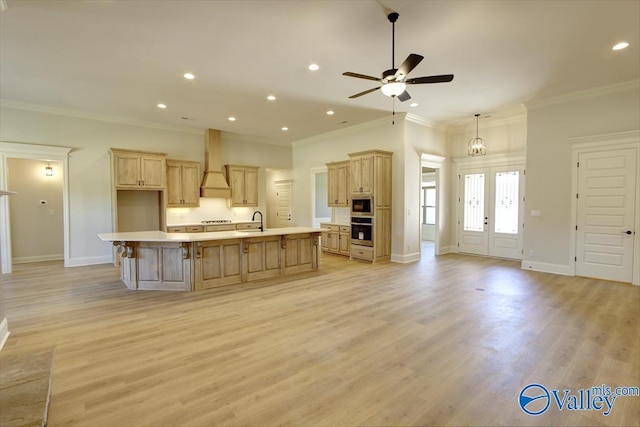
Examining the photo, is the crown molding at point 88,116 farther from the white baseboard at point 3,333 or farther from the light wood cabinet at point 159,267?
the white baseboard at point 3,333

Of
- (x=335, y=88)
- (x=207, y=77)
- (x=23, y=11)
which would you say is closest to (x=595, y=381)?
(x=335, y=88)

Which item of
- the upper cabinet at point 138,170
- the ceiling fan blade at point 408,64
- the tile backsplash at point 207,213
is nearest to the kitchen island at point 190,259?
the upper cabinet at point 138,170

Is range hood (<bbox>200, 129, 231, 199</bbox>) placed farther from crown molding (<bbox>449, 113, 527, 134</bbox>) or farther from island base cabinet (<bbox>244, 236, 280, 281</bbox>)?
crown molding (<bbox>449, 113, 527, 134</bbox>)

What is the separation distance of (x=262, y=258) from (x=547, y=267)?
5.69 m

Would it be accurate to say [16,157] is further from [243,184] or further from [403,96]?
[403,96]

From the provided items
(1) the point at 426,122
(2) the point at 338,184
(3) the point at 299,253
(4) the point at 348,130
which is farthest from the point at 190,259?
(1) the point at 426,122

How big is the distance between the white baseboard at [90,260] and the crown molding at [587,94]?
9943 mm

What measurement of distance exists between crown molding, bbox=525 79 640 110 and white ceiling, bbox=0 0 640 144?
177mm

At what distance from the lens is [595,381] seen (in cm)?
242

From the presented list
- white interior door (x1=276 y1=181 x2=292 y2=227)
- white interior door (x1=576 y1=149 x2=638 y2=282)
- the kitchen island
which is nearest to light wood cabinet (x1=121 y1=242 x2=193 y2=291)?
the kitchen island

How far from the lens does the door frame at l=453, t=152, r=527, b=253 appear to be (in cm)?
718

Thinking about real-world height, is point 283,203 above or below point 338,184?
below

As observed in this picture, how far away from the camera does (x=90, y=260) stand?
6.95m

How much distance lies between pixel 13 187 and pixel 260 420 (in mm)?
8774
